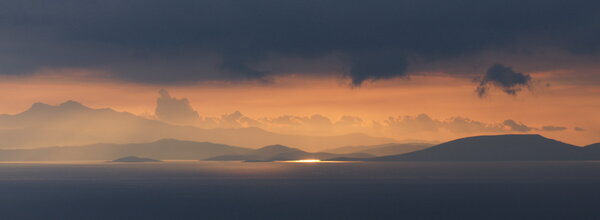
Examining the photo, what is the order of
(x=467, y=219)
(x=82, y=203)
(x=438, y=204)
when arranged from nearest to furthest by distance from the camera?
(x=467, y=219)
(x=438, y=204)
(x=82, y=203)

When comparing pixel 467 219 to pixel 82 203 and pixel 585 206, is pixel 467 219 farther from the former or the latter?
pixel 82 203

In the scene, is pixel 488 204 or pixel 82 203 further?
pixel 82 203

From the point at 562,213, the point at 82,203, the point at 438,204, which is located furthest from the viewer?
the point at 82,203

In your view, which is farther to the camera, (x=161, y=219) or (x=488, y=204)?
(x=488, y=204)

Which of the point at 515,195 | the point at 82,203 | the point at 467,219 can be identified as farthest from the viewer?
the point at 515,195

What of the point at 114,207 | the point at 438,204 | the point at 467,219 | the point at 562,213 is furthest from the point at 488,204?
the point at 114,207

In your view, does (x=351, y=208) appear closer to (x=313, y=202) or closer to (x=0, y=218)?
(x=313, y=202)

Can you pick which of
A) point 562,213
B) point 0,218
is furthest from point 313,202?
point 0,218

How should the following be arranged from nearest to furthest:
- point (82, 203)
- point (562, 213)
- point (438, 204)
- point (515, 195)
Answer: point (562, 213)
point (438, 204)
point (82, 203)
point (515, 195)
